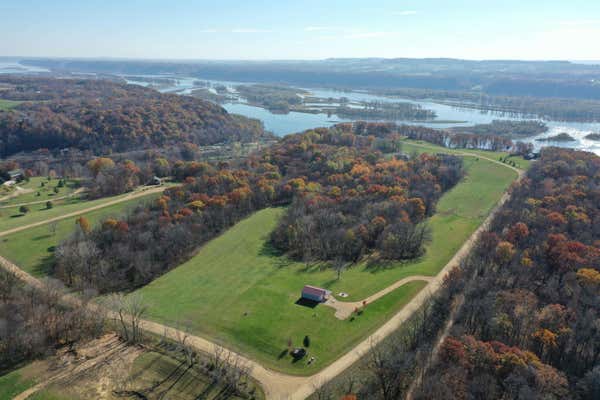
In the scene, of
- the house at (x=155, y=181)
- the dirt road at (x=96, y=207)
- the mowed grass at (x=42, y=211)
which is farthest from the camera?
the house at (x=155, y=181)

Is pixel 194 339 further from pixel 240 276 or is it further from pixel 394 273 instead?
pixel 394 273

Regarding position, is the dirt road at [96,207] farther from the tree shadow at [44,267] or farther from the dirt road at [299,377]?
the dirt road at [299,377]

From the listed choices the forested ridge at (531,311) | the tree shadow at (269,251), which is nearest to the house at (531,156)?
the forested ridge at (531,311)

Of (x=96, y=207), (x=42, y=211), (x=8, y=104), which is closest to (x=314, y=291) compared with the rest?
(x=96, y=207)

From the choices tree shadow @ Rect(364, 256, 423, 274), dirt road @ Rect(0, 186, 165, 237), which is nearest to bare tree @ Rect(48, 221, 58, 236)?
dirt road @ Rect(0, 186, 165, 237)

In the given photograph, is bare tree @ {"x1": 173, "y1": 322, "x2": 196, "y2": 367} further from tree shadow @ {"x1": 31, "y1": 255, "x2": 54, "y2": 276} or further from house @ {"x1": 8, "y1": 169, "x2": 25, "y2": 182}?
house @ {"x1": 8, "y1": 169, "x2": 25, "y2": 182}

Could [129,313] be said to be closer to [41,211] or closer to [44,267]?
[44,267]
